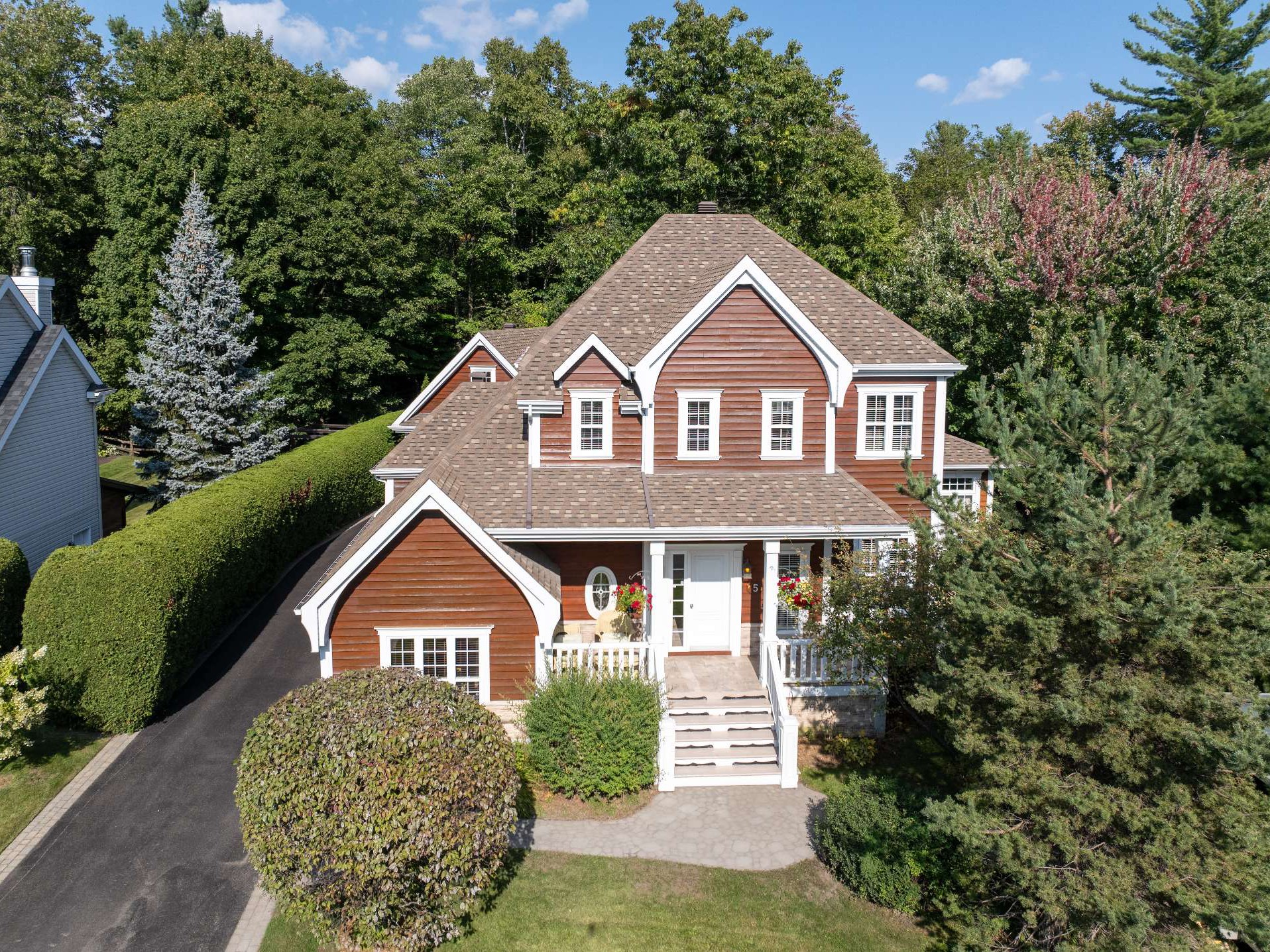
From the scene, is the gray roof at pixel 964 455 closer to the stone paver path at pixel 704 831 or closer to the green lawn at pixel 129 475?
the stone paver path at pixel 704 831

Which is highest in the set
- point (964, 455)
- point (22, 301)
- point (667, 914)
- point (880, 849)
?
point (22, 301)

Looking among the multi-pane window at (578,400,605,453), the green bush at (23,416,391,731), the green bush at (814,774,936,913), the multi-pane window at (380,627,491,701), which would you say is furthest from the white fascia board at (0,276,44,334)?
the green bush at (814,774,936,913)

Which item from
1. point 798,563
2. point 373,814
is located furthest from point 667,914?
point 798,563

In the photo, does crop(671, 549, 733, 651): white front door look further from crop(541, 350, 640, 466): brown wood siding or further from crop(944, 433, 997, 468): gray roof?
crop(944, 433, 997, 468): gray roof

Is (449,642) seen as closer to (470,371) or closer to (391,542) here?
(391,542)

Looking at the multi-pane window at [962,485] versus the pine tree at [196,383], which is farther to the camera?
the pine tree at [196,383]

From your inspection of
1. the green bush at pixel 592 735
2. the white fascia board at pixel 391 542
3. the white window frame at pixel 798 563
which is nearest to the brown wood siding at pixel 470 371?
the white window frame at pixel 798 563
